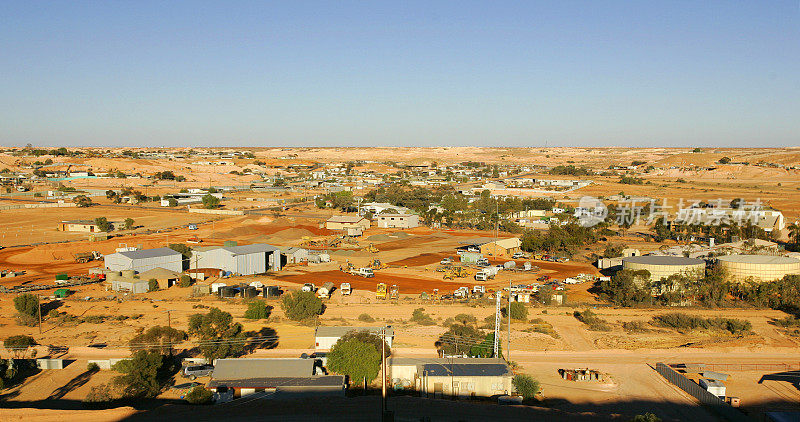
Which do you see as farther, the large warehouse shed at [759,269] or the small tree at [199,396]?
the large warehouse shed at [759,269]

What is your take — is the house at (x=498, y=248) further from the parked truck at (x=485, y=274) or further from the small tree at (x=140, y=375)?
the small tree at (x=140, y=375)

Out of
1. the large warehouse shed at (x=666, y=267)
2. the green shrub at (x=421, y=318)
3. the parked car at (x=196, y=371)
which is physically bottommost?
the green shrub at (x=421, y=318)

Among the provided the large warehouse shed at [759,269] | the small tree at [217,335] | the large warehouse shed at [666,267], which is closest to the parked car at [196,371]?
the small tree at [217,335]

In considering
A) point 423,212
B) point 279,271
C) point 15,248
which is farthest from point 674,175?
point 15,248

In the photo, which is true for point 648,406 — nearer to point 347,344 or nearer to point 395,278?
point 347,344

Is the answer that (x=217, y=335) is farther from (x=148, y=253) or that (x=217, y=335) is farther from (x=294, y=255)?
(x=294, y=255)

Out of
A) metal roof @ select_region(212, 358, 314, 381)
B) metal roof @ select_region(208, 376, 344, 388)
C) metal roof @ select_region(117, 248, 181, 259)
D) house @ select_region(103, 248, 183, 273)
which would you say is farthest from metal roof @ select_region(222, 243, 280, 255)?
metal roof @ select_region(208, 376, 344, 388)
